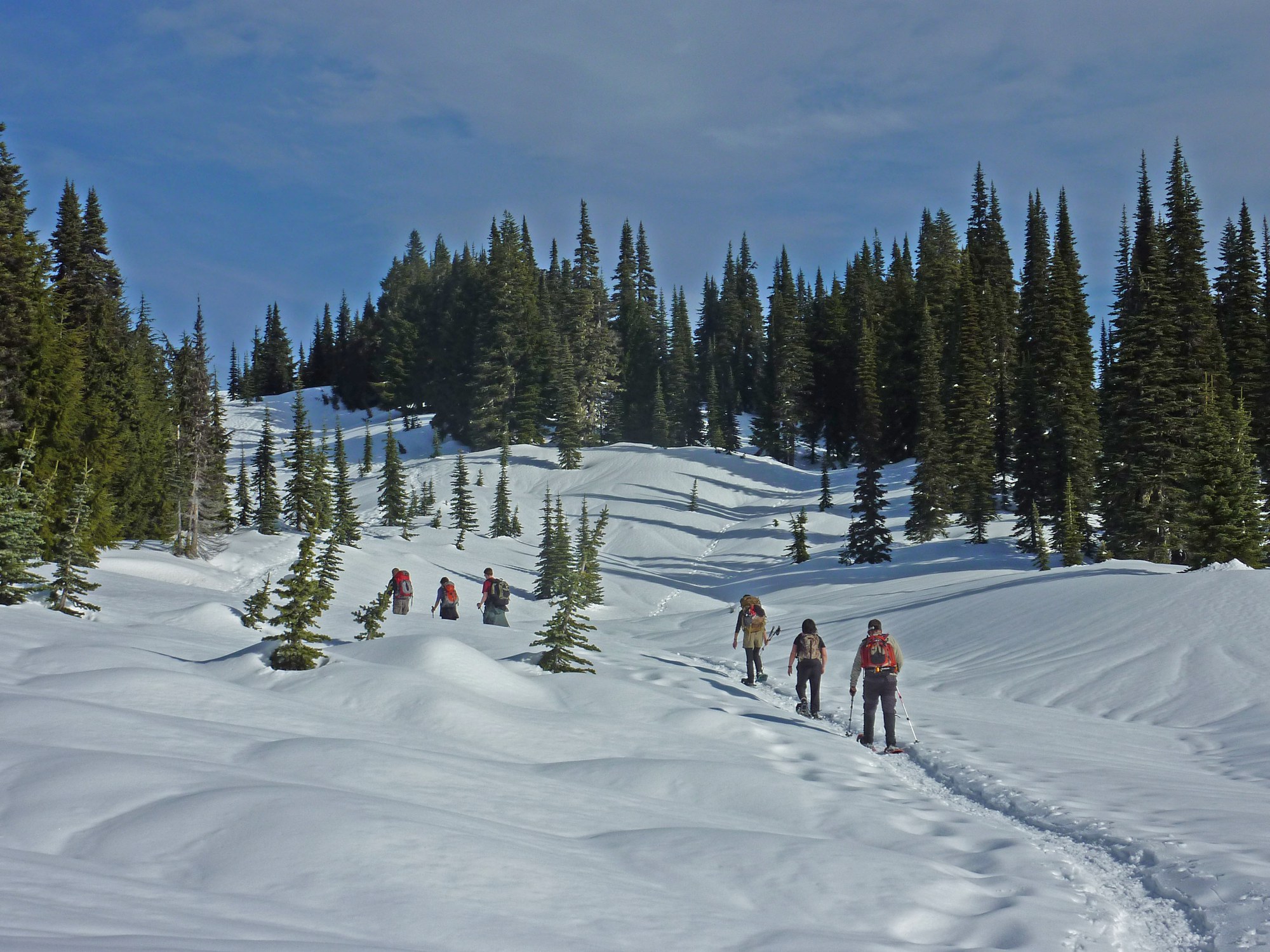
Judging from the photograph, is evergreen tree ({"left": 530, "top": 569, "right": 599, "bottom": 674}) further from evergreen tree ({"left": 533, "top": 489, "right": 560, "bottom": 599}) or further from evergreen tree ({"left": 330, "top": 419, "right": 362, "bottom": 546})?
evergreen tree ({"left": 533, "top": 489, "right": 560, "bottom": 599})

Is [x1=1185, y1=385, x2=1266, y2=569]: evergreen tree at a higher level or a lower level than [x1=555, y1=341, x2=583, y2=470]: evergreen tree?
lower

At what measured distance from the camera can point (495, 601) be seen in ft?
77.5

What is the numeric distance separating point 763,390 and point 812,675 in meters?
75.7

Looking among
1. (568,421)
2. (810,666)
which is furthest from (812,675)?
(568,421)

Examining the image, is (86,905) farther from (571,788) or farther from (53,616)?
(53,616)

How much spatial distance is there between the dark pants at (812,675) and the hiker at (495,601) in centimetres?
1020

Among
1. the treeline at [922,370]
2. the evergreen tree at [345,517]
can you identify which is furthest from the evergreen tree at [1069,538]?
the evergreen tree at [345,517]

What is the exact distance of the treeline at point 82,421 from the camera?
1808 cm

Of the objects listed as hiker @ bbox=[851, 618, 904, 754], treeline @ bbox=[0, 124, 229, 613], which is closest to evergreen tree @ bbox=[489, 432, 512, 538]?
treeline @ bbox=[0, 124, 229, 613]

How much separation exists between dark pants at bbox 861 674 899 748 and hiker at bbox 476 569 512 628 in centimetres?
1241

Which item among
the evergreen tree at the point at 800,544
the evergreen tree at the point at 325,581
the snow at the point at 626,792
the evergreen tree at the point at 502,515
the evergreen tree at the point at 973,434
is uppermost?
the evergreen tree at the point at 973,434

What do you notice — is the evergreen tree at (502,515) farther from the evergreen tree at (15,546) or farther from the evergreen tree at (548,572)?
the evergreen tree at (15,546)

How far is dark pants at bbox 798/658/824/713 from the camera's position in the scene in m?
15.1

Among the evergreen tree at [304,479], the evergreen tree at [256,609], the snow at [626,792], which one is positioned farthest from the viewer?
the evergreen tree at [304,479]
